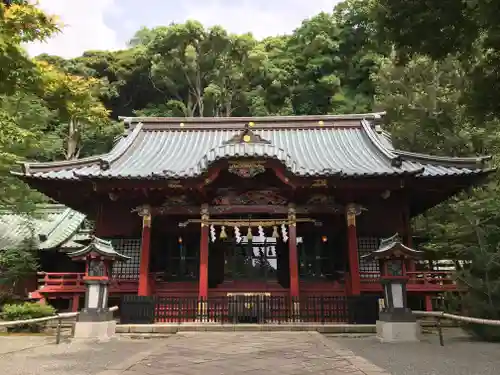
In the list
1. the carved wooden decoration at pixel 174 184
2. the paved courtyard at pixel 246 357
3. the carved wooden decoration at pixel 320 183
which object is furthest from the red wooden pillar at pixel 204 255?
the carved wooden decoration at pixel 320 183

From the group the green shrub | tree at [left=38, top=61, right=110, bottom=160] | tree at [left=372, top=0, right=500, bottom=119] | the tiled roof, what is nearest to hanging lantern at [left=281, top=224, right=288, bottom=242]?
the green shrub

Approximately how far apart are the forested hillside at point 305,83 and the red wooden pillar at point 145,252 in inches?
174

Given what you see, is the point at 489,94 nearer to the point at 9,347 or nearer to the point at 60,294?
the point at 9,347

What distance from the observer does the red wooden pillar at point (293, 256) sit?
512 inches

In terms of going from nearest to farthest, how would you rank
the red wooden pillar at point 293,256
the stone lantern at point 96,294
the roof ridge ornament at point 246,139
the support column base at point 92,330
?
the support column base at point 92,330
the stone lantern at point 96,294
the red wooden pillar at point 293,256
the roof ridge ornament at point 246,139

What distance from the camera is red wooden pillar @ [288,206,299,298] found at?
512 inches

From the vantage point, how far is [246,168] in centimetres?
1344

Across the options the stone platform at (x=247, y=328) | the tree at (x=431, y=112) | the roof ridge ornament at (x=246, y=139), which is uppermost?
the tree at (x=431, y=112)

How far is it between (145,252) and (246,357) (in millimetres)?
7363

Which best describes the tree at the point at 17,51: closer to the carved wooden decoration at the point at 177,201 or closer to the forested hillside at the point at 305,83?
the forested hillside at the point at 305,83

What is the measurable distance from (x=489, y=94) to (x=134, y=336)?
995 centimetres

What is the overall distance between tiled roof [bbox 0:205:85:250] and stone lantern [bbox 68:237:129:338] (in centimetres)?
682

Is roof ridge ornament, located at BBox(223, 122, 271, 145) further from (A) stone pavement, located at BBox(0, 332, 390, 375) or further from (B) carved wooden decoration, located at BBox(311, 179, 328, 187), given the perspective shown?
(A) stone pavement, located at BBox(0, 332, 390, 375)

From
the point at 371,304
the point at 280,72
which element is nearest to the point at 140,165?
the point at 371,304
